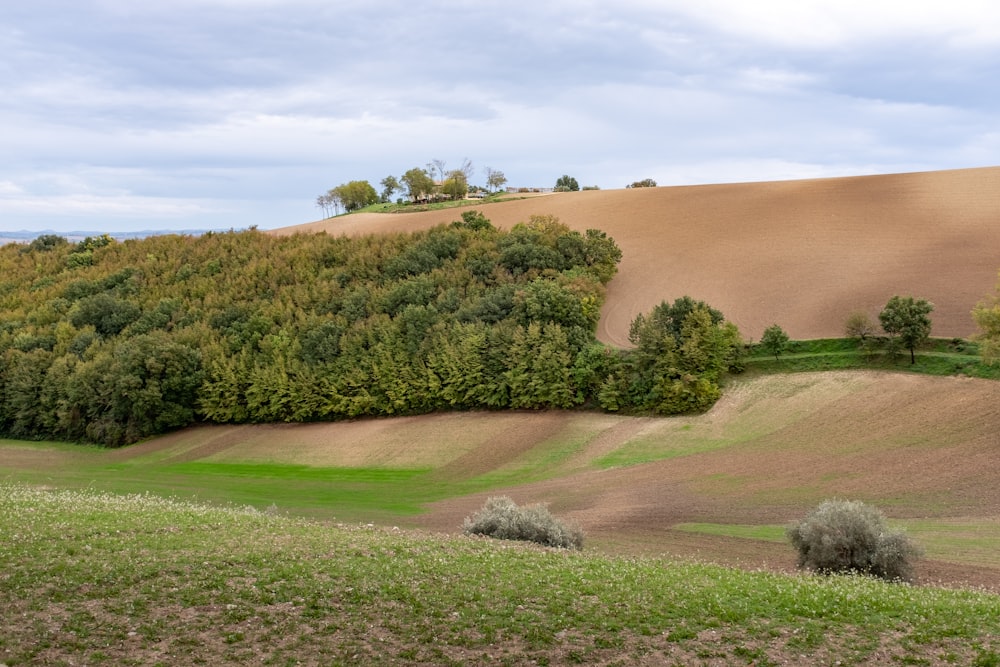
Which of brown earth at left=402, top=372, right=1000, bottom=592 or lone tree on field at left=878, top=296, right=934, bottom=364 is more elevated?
lone tree on field at left=878, top=296, right=934, bottom=364

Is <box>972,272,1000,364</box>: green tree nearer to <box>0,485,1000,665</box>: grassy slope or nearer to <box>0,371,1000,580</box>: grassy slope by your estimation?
<box>0,371,1000,580</box>: grassy slope

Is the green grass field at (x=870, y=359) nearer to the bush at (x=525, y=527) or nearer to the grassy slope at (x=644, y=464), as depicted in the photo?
the grassy slope at (x=644, y=464)

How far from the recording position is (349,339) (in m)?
67.2

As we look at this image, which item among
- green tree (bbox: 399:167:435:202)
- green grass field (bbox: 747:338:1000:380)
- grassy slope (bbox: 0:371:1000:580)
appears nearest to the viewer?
grassy slope (bbox: 0:371:1000:580)

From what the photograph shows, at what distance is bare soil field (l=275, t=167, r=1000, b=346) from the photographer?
62.0 meters

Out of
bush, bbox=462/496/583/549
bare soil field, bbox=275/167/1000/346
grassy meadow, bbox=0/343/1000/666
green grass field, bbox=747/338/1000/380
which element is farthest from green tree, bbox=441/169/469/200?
bush, bbox=462/496/583/549

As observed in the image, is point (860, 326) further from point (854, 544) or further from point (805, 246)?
point (854, 544)

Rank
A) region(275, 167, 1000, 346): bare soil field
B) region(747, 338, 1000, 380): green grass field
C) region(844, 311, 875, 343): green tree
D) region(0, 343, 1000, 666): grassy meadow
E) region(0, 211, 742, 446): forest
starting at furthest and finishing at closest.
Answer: region(275, 167, 1000, 346): bare soil field → region(0, 211, 742, 446): forest → region(844, 311, 875, 343): green tree → region(747, 338, 1000, 380): green grass field → region(0, 343, 1000, 666): grassy meadow

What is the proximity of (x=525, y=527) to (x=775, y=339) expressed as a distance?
3500 centimetres

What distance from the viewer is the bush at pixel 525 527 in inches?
1076

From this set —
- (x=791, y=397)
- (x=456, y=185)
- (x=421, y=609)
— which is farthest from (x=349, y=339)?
(x=456, y=185)

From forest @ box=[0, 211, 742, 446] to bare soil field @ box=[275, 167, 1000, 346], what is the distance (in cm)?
604

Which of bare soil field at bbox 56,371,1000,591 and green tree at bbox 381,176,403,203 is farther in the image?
green tree at bbox 381,176,403,203

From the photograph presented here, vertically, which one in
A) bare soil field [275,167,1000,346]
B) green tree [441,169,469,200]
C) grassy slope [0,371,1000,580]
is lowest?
grassy slope [0,371,1000,580]
